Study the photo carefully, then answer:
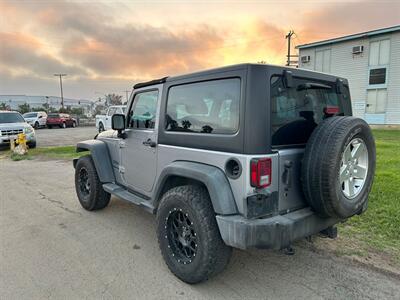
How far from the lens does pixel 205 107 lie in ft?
9.22

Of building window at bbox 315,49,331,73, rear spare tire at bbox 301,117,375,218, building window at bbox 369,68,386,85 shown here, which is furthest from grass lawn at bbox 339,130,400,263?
building window at bbox 315,49,331,73

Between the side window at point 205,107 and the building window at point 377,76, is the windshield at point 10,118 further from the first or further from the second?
the building window at point 377,76

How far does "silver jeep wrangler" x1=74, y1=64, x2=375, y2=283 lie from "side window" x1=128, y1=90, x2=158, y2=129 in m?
0.25

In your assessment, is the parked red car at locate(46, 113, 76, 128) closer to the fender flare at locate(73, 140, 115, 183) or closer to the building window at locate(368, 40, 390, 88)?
the fender flare at locate(73, 140, 115, 183)

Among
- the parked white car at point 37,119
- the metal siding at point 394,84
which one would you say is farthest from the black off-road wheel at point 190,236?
the parked white car at point 37,119

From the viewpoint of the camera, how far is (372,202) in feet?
14.8

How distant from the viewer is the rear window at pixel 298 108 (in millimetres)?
2463

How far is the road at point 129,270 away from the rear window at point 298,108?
1344 millimetres

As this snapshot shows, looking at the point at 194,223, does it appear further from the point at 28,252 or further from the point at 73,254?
the point at 28,252


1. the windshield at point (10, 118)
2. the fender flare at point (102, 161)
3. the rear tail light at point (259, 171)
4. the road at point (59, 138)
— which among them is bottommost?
the road at point (59, 138)

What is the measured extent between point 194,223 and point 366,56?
76.6ft

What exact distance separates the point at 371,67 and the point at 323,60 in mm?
3816

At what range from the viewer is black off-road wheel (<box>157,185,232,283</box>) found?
2490mm

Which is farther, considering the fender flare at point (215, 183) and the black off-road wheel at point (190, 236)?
the black off-road wheel at point (190, 236)
